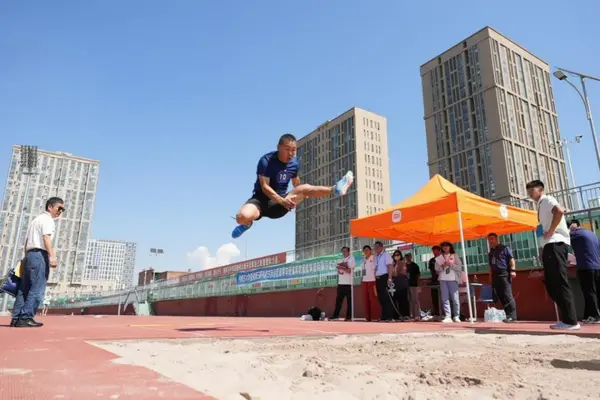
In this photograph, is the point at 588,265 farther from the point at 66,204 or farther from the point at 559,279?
the point at 66,204

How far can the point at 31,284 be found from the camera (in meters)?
4.79

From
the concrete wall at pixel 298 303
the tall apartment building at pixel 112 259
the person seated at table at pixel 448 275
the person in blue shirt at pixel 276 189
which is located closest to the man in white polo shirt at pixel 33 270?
the person in blue shirt at pixel 276 189

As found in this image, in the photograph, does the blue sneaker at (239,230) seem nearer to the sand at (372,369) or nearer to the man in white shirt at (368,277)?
the sand at (372,369)

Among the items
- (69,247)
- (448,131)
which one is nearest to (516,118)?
(448,131)

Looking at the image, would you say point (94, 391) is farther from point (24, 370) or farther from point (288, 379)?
point (288, 379)

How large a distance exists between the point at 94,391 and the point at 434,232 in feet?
32.2

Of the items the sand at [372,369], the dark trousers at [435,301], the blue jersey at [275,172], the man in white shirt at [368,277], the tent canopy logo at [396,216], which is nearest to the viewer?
the sand at [372,369]

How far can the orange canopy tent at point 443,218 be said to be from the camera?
25.4 ft

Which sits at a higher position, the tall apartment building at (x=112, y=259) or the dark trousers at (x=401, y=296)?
the tall apartment building at (x=112, y=259)

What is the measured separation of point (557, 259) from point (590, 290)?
1881 mm

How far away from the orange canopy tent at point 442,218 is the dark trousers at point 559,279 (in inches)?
108

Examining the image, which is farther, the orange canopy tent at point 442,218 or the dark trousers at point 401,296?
the dark trousers at point 401,296

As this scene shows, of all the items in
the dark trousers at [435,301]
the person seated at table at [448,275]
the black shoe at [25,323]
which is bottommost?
the black shoe at [25,323]

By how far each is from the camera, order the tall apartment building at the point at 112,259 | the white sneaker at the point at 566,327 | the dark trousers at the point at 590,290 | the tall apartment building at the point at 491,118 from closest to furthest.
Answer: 1. the white sneaker at the point at 566,327
2. the dark trousers at the point at 590,290
3. the tall apartment building at the point at 491,118
4. the tall apartment building at the point at 112,259
